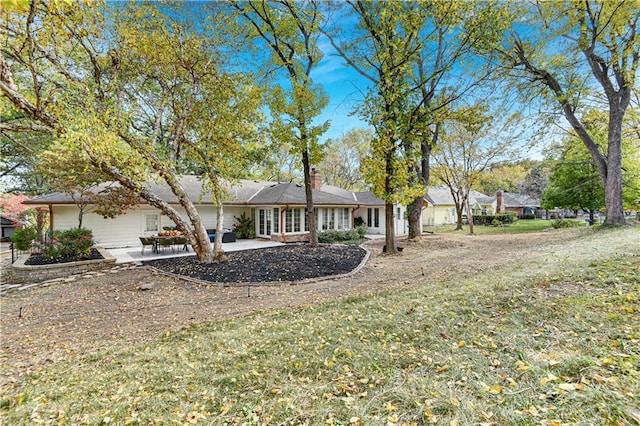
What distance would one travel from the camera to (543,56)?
13.2 meters

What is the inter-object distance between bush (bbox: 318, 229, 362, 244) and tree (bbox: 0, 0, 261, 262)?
24.5 feet

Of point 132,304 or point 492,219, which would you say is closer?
point 132,304

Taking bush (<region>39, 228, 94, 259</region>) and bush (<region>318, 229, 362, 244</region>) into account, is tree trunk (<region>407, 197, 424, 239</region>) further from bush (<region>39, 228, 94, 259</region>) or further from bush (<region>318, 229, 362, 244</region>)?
bush (<region>39, 228, 94, 259</region>)

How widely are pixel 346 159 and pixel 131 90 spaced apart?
26.0 meters

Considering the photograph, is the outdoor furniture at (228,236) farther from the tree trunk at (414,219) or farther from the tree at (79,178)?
the tree trunk at (414,219)

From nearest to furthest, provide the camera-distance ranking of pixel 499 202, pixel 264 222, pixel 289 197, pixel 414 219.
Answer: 1. pixel 414 219
2. pixel 289 197
3. pixel 264 222
4. pixel 499 202

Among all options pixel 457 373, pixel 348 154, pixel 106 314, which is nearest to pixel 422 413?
pixel 457 373

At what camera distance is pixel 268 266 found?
947 cm

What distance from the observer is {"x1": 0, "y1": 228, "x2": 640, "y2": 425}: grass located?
225cm

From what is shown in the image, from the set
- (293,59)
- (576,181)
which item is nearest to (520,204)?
(576,181)

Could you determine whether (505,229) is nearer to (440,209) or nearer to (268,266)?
(440,209)

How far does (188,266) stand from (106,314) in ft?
12.6

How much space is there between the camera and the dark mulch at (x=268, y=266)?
8391 millimetres

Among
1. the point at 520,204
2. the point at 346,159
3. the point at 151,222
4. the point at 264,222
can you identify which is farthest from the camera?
the point at 520,204
